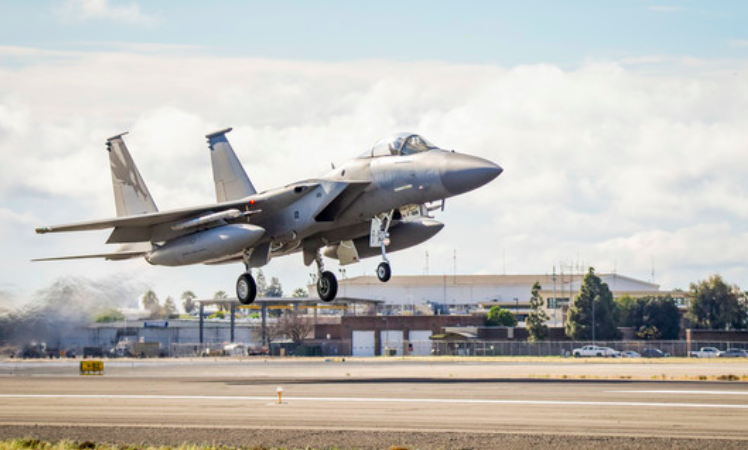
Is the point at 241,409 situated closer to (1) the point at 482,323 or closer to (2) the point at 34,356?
(2) the point at 34,356

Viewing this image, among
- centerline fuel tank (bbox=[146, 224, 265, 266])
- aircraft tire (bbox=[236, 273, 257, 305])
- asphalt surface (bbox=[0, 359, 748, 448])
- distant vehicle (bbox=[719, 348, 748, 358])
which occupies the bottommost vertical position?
distant vehicle (bbox=[719, 348, 748, 358])

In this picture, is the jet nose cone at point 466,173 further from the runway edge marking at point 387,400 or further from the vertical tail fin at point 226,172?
the vertical tail fin at point 226,172

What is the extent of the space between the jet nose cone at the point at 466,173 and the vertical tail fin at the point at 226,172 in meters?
9.41

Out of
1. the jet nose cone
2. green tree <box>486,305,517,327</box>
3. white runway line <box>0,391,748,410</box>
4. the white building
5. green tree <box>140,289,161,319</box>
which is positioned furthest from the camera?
the white building

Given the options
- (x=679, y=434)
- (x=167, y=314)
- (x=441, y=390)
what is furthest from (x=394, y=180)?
(x=167, y=314)

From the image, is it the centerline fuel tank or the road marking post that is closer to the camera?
the centerline fuel tank

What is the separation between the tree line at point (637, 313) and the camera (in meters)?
90.0

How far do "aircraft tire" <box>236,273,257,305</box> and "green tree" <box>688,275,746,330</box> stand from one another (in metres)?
80.9

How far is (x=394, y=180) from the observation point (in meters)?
27.8

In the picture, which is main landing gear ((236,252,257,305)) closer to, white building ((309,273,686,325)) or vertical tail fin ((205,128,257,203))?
vertical tail fin ((205,128,257,203))

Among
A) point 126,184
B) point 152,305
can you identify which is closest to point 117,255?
point 126,184

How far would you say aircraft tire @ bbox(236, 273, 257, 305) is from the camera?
102 feet

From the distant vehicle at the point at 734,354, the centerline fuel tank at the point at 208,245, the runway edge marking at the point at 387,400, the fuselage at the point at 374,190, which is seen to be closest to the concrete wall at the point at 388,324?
the distant vehicle at the point at 734,354

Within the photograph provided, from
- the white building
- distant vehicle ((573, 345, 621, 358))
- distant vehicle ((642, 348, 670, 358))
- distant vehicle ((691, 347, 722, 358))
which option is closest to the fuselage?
distant vehicle ((573, 345, 621, 358))
